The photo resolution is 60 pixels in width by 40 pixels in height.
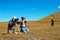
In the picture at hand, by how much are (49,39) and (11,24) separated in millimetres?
4638

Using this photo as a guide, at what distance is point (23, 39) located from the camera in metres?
20.2

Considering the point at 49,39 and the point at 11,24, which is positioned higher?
the point at 11,24

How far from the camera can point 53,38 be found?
21828mm

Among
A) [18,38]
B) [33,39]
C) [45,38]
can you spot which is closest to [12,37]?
[18,38]

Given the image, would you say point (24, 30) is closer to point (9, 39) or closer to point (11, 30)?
point (11, 30)

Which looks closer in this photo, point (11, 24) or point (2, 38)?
point (2, 38)

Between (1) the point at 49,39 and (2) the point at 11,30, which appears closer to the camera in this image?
(1) the point at 49,39

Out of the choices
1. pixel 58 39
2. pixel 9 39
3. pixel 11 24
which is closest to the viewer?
pixel 9 39

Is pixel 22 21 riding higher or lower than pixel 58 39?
higher

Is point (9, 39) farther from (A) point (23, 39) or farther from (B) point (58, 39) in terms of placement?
(B) point (58, 39)

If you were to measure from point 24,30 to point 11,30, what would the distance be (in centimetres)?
166

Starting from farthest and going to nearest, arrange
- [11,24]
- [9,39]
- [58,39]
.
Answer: [11,24]
[58,39]
[9,39]

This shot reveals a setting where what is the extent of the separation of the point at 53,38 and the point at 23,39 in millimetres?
3470

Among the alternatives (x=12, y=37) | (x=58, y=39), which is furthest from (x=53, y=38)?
(x=12, y=37)
